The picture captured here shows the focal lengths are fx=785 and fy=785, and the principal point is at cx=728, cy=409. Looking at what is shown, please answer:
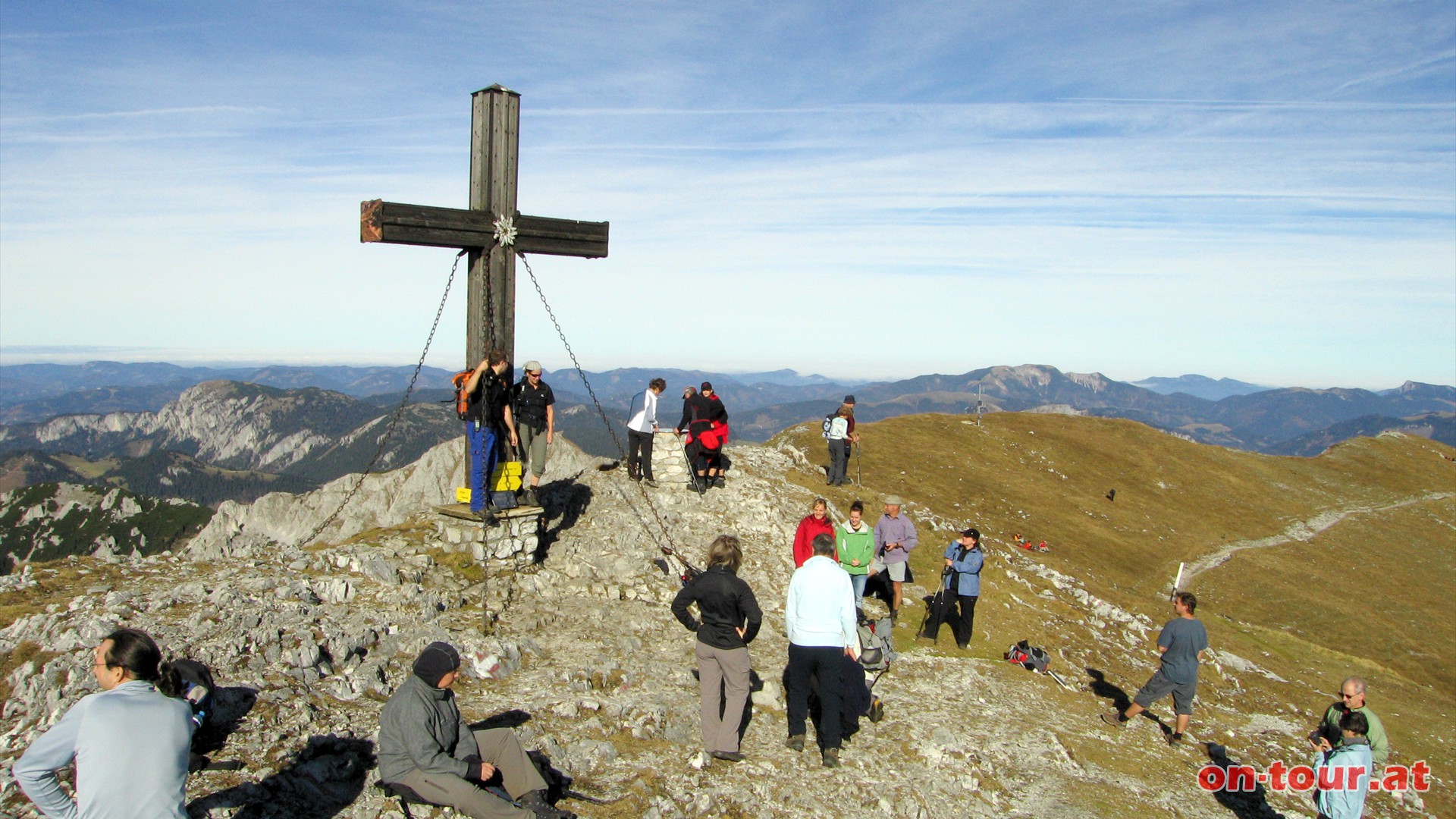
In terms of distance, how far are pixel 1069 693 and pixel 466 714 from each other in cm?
1071

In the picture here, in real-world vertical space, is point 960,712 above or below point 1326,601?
above

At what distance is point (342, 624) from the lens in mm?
10656

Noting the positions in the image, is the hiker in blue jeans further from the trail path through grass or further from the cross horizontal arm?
the trail path through grass

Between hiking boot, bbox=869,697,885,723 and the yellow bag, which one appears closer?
hiking boot, bbox=869,697,885,723

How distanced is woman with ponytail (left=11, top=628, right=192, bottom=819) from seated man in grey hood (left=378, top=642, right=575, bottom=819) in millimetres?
1858

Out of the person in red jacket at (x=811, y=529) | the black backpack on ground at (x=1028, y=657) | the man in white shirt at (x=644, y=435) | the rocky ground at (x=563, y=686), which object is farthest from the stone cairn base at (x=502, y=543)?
the black backpack on ground at (x=1028, y=657)

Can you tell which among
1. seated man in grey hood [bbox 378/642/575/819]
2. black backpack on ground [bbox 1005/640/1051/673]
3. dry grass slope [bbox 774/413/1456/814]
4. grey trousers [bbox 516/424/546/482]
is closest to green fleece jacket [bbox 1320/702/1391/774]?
dry grass slope [bbox 774/413/1456/814]

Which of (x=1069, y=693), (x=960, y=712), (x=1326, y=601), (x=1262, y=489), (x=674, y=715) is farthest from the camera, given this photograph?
(x=1262, y=489)

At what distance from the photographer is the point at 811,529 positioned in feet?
43.9

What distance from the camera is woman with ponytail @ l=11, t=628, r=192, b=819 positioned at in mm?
5129

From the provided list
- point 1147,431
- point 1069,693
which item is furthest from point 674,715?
point 1147,431

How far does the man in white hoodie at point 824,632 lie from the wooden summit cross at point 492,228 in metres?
7.06

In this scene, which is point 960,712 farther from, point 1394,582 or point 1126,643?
point 1394,582

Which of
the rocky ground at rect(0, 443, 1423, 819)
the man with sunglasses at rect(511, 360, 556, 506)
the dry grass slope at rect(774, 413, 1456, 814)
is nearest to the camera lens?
the rocky ground at rect(0, 443, 1423, 819)
